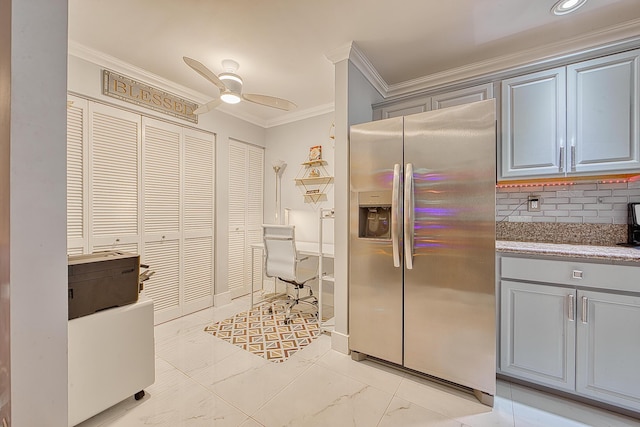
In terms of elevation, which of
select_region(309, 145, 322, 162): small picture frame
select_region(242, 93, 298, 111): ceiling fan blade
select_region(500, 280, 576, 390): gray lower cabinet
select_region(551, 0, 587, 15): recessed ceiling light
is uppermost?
select_region(551, 0, 587, 15): recessed ceiling light

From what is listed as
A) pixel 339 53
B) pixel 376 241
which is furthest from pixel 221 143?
pixel 376 241

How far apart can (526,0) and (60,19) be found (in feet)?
7.74

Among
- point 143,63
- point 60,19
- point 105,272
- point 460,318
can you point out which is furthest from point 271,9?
point 460,318

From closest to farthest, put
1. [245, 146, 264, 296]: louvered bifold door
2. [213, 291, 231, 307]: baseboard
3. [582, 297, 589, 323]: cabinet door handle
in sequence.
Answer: [582, 297, 589, 323]: cabinet door handle
[213, 291, 231, 307]: baseboard
[245, 146, 264, 296]: louvered bifold door

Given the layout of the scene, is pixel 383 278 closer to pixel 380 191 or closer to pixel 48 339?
pixel 380 191

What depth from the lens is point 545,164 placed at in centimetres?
190

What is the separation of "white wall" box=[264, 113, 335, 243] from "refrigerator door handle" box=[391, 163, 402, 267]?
1543 millimetres

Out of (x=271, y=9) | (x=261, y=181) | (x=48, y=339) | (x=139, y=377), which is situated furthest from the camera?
(x=261, y=181)

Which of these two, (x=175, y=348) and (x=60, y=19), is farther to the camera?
A: (x=175, y=348)

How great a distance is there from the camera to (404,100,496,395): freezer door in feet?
5.24

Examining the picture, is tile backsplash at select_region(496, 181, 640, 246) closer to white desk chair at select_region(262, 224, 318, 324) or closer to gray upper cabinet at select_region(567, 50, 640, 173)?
gray upper cabinet at select_region(567, 50, 640, 173)

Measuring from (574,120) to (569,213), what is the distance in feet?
2.35

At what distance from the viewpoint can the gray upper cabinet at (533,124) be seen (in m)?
1.86

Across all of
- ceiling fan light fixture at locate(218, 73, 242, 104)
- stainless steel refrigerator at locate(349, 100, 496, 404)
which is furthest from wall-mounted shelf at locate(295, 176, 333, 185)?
ceiling fan light fixture at locate(218, 73, 242, 104)
